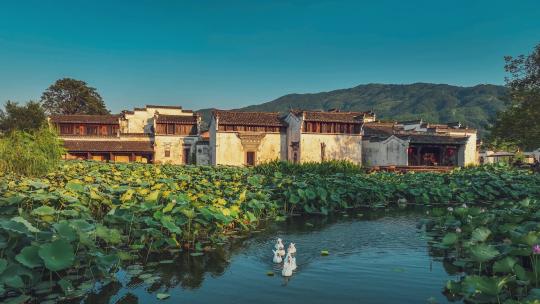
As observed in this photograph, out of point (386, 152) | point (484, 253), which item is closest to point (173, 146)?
point (386, 152)

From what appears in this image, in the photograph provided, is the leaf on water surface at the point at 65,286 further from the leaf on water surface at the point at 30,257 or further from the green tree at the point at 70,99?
the green tree at the point at 70,99

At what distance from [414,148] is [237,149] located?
17.0 m

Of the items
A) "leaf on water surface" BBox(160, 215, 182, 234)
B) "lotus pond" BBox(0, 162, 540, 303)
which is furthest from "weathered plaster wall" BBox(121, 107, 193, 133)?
"leaf on water surface" BBox(160, 215, 182, 234)

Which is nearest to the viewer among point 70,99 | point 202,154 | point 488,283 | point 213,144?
point 488,283

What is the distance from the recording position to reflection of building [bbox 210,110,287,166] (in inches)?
1352

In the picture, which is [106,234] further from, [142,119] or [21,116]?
[21,116]

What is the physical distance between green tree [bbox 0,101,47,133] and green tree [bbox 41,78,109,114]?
5.72m

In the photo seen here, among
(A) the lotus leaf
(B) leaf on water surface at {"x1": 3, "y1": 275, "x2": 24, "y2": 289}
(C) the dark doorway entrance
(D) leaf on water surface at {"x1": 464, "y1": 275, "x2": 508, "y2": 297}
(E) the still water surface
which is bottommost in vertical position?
(E) the still water surface

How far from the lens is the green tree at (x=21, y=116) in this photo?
4625cm

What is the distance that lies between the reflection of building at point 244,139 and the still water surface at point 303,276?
25923 mm

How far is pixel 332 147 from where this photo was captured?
117 ft

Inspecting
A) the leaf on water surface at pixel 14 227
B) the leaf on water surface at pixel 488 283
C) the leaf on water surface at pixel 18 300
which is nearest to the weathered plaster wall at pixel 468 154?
→ the leaf on water surface at pixel 488 283

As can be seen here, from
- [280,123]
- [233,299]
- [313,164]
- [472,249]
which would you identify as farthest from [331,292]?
[280,123]

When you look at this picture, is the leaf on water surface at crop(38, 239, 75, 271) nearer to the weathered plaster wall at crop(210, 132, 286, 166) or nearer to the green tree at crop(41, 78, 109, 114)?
the weathered plaster wall at crop(210, 132, 286, 166)
